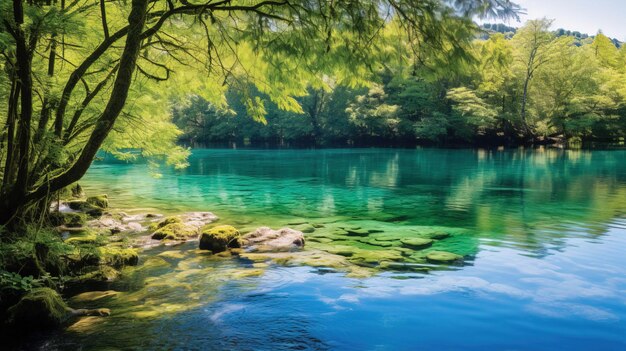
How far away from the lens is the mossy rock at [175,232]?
1376 centimetres

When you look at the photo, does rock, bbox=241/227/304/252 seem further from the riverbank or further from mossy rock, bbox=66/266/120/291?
mossy rock, bbox=66/266/120/291

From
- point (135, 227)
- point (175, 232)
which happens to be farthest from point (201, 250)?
point (135, 227)

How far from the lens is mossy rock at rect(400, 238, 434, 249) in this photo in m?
13.2

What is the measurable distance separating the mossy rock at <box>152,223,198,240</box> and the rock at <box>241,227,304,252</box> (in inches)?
67.8

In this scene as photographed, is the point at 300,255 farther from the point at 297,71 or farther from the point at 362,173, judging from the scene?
the point at 362,173

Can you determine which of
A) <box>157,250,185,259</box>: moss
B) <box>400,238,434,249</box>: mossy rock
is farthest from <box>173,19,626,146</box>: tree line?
<box>157,250,185,259</box>: moss

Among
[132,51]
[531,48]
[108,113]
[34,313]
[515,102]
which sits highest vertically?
[531,48]

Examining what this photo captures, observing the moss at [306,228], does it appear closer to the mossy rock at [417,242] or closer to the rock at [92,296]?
the mossy rock at [417,242]

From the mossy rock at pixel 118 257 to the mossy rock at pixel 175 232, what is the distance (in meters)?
2.52

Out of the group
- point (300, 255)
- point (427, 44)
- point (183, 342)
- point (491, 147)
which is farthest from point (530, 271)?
point (491, 147)

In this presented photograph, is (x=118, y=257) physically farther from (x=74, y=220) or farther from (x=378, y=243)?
(x=378, y=243)

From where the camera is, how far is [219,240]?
1262 centimetres

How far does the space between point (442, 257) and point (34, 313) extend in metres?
8.97

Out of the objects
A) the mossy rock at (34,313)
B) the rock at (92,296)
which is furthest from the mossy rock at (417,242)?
the mossy rock at (34,313)
